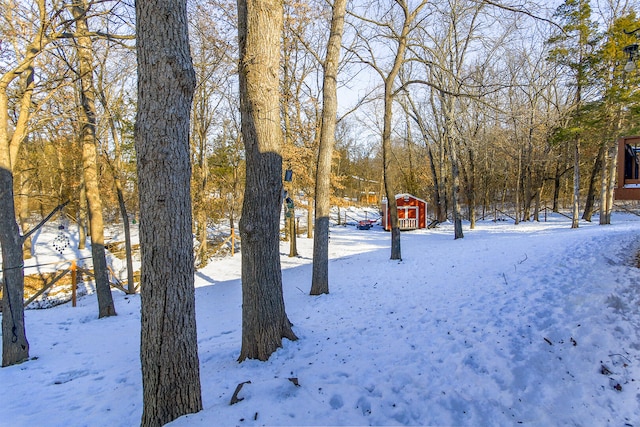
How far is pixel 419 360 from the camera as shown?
3.50 meters

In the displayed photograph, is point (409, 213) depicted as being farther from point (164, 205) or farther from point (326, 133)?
point (164, 205)

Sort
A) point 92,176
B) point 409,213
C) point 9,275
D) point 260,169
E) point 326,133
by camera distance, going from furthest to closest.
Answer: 1. point 409,213
2. point 92,176
3. point 326,133
4. point 9,275
5. point 260,169

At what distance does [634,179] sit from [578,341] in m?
4.21

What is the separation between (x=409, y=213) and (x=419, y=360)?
19.4m

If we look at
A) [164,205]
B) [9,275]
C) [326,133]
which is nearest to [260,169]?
[164,205]

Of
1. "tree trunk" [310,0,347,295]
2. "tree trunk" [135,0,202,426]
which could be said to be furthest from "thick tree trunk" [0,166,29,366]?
"tree trunk" [310,0,347,295]

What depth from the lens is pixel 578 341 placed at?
342cm

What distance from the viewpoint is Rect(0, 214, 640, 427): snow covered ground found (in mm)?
2668

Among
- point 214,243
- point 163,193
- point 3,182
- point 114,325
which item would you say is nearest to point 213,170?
point 214,243

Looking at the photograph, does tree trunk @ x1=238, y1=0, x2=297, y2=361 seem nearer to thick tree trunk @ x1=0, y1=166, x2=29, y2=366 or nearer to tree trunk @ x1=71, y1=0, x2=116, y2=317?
thick tree trunk @ x1=0, y1=166, x2=29, y2=366

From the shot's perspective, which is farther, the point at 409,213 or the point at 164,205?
the point at 409,213

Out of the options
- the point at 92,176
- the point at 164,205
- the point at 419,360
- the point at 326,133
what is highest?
the point at 326,133

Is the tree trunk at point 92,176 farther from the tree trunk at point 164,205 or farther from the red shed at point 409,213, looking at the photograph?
the red shed at point 409,213

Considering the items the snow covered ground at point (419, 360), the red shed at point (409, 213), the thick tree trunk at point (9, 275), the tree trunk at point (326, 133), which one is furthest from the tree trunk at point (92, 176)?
the red shed at point (409, 213)
